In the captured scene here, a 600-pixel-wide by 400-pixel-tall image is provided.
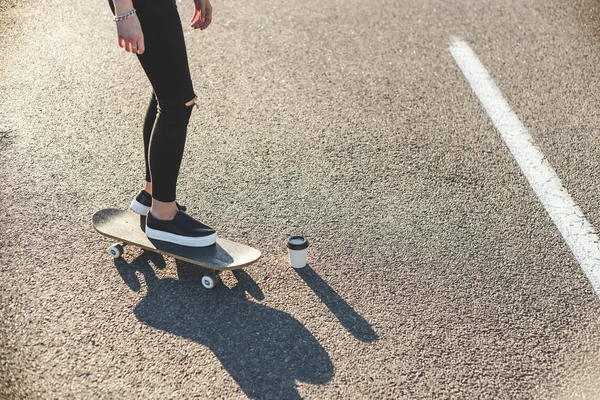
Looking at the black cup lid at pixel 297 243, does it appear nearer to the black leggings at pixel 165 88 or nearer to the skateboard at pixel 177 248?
the skateboard at pixel 177 248

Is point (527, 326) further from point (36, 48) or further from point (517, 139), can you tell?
point (36, 48)

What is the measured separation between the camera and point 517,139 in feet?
18.0

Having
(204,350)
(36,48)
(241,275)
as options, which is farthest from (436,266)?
(36,48)

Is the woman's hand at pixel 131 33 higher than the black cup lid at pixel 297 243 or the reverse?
higher

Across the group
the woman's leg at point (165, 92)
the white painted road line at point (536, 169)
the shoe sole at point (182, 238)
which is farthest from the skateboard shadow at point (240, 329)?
the white painted road line at point (536, 169)

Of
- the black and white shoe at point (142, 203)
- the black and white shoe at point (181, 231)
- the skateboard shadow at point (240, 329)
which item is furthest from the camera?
the black and white shoe at point (142, 203)

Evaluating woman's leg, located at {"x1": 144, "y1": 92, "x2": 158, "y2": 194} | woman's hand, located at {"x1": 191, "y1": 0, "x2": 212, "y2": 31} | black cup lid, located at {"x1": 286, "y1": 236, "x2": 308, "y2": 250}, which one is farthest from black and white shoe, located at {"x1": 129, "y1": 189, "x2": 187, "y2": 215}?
woman's hand, located at {"x1": 191, "y1": 0, "x2": 212, "y2": 31}

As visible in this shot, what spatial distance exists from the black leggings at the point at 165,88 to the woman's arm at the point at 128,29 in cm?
9

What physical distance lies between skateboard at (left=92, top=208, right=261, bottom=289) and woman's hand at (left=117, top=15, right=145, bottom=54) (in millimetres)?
1202

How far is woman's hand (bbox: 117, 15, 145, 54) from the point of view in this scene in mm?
3387

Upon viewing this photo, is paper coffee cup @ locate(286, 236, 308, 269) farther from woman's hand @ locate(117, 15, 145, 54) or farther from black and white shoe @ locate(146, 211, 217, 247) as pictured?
woman's hand @ locate(117, 15, 145, 54)

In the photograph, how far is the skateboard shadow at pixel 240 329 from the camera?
11.5 ft

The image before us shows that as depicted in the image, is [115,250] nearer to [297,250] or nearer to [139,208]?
[139,208]

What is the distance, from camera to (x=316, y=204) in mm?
4777
